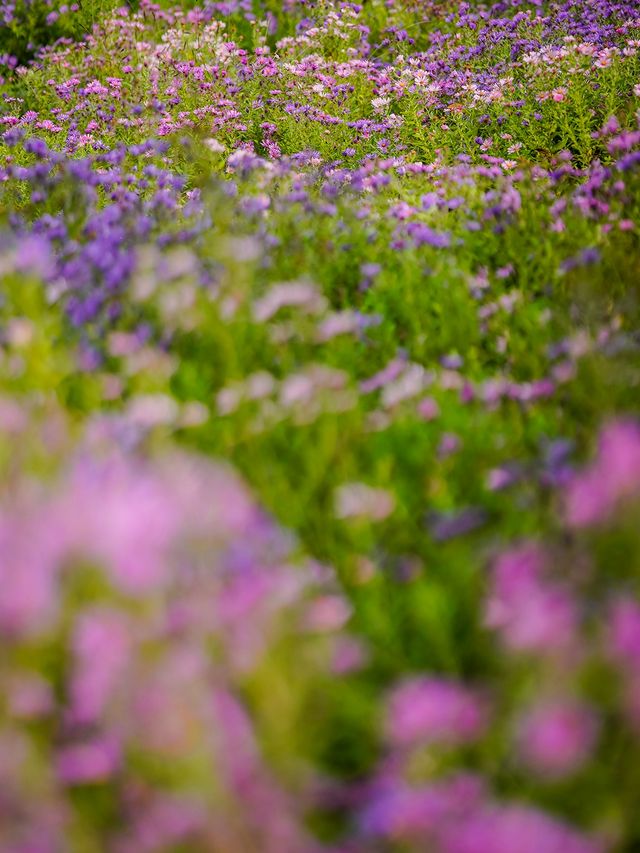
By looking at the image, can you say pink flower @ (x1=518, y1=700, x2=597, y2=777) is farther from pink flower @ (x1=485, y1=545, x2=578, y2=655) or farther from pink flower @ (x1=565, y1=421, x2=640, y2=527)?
pink flower @ (x1=565, y1=421, x2=640, y2=527)

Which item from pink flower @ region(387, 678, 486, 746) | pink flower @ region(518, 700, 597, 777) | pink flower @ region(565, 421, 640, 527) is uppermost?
pink flower @ region(565, 421, 640, 527)

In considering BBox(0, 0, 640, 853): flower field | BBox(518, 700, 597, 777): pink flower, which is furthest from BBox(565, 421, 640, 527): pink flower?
BBox(518, 700, 597, 777): pink flower

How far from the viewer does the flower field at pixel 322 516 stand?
3.43ft

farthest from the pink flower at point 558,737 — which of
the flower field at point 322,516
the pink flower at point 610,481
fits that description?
the pink flower at point 610,481

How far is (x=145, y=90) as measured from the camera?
7.03 meters

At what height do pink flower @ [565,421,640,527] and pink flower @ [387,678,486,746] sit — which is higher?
pink flower @ [565,421,640,527]

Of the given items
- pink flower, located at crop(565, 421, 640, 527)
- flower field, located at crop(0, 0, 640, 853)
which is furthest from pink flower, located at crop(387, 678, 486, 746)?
pink flower, located at crop(565, 421, 640, 527)

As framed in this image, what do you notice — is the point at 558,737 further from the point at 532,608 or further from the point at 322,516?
the point at 322,516

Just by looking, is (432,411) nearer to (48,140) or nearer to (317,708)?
(317,708)

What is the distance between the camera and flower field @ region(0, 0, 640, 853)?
104 cm

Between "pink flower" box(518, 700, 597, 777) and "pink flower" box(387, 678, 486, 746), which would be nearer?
"pink flower" box(518, 700, 597, 777)

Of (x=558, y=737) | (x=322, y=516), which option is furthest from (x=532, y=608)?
(x=322, y=516)

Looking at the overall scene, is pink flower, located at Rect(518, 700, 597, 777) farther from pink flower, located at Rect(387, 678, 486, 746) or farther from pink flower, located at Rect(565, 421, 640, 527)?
pink flower, located at Rect(565, 421, 640, 527)

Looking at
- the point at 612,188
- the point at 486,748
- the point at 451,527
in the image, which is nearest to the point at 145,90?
the point at 612,188
